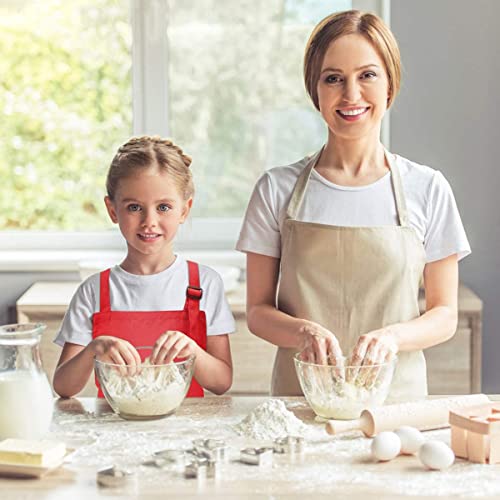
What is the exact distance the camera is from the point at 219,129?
3898 millimetres

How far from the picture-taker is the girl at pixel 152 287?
1992mm

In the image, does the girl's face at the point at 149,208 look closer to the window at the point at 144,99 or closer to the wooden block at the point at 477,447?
the wooden block at the point at 477,447

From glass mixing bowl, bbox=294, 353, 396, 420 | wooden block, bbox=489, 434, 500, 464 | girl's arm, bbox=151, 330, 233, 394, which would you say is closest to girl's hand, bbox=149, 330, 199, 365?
girl's arm, bbox=151, 330, 233, 394

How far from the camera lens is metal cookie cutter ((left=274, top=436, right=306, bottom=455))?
1.54 m

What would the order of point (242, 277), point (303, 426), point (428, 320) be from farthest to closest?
point (242, 277), point (428, 320), point (303, 426)

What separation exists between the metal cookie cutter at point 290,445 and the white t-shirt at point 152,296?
532 millimetres

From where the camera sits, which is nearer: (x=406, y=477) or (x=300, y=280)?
(x=406, y=477)

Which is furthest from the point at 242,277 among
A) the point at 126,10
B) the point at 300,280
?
the point at 300,280

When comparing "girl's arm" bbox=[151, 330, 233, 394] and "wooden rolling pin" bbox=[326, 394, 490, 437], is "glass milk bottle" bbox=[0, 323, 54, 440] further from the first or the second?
"wooden rolling pin" bbox=[326, 394, 490, 437]

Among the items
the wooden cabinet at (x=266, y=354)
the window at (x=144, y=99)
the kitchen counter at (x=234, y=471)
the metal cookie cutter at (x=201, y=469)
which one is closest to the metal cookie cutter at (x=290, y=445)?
the kitchen counter at (x=234, y=471)

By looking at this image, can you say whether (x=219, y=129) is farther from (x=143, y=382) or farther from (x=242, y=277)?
(x=143, y=382)

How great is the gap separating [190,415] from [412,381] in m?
0.54

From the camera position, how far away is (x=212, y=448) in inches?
59.9

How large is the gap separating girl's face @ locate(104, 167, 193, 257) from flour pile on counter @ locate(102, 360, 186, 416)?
0.38 metres
